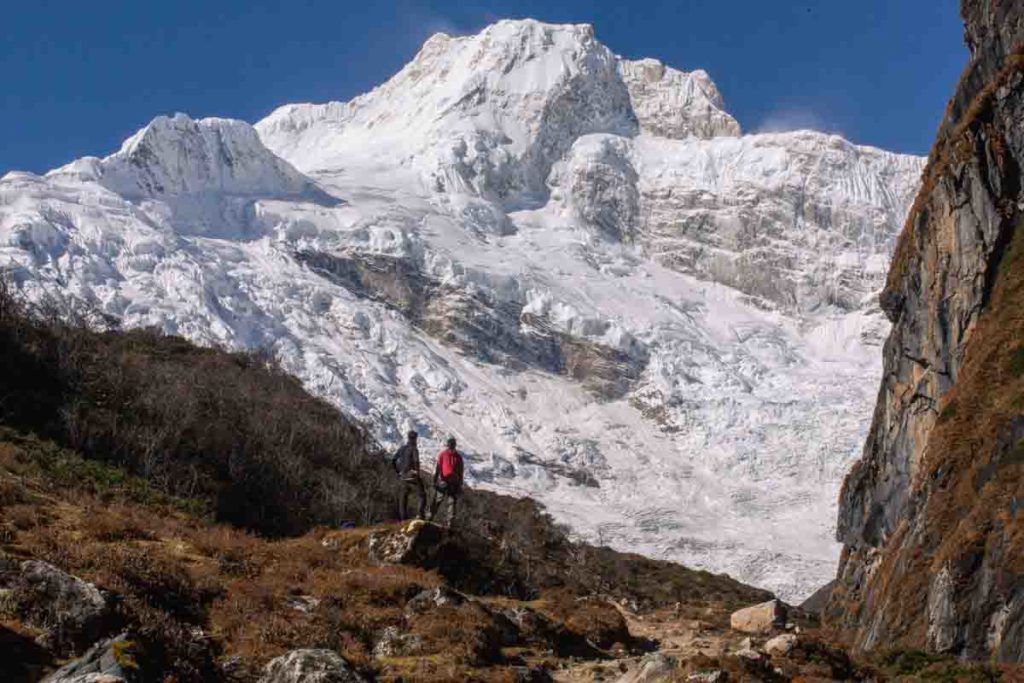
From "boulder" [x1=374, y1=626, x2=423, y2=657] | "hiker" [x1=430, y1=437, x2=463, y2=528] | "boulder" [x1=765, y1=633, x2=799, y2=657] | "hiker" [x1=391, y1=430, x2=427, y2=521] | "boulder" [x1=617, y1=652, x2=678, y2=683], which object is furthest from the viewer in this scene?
"hiker" [x1=391, y1=430, x2=427, y2=521]

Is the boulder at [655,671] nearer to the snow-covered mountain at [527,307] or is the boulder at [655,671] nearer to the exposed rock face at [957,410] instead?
the exposed rock face at [957,410]

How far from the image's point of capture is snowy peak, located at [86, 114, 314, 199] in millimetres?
150125

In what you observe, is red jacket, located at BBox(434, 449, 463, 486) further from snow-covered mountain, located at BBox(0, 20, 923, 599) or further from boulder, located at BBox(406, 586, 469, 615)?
snow-covered mountain, located at BBox(0, 20, 923, 599)

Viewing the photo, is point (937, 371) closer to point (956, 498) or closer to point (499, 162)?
point (956, 498)

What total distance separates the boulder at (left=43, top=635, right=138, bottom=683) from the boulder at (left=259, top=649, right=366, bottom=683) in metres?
1.27

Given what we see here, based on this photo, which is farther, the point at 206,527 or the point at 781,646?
the point at 206,527

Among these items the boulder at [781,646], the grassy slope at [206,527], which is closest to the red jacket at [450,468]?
the grassy slope at [206,527]

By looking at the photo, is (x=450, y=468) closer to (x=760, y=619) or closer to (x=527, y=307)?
(x=760, y=619)

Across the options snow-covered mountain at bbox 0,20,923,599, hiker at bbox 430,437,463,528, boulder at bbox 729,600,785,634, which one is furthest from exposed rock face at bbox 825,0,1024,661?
snow-covered mountain at bbox 0,20,923,599

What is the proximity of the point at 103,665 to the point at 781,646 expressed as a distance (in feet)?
25.2

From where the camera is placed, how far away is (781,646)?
41.0 feet

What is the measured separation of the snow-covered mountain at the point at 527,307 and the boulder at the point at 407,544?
80.6m

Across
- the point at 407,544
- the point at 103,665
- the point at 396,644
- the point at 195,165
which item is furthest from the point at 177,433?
the point at 195,165

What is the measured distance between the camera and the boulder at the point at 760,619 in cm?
1841
